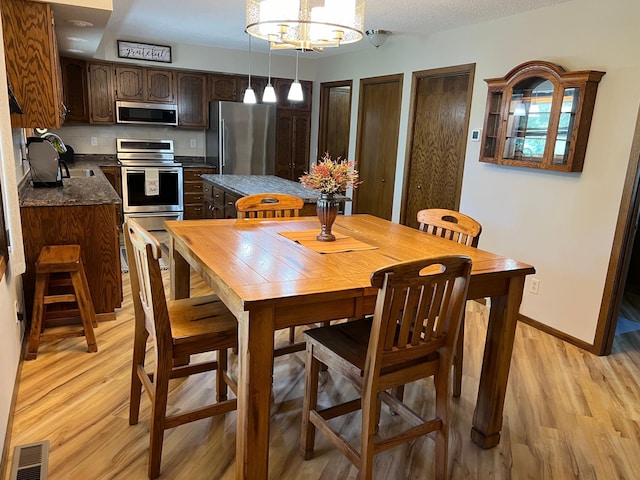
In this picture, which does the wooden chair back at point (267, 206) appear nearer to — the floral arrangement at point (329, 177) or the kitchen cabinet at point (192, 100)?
the floral arrangement at point (329, 177)

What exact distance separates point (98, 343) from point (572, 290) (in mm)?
3189

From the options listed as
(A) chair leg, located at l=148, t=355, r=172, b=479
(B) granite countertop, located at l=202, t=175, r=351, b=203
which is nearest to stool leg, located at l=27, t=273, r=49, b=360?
(A) chair leg, located at l=148, t=355, r=172, b=479

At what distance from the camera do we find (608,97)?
9.84ft

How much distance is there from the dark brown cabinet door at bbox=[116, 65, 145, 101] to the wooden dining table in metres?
4.07

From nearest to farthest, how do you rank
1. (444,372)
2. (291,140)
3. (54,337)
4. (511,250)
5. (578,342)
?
(444,372) < (54,337) < (578,342) < (511,250) < (291,140)

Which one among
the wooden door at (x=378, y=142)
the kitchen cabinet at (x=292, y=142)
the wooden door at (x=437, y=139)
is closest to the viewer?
the wooden door at (x=437, y=139)

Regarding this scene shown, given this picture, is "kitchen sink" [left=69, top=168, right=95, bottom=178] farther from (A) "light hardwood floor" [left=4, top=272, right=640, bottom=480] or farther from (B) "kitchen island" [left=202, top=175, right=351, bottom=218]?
(A) "light hardwood floor" [left=4, top=272, right=640, bottom=480]

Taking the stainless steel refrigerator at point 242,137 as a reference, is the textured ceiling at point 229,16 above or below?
above

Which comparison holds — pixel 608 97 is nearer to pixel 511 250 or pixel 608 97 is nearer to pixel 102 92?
pixel 511 250

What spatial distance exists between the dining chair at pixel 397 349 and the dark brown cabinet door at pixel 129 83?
5004mm

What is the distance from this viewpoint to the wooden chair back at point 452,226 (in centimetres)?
240

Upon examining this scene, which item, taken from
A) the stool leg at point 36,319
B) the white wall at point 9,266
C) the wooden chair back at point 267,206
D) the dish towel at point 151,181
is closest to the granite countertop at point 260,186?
the wooden chair back at point 267,206

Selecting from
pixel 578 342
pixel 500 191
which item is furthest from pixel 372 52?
pixel 578 342

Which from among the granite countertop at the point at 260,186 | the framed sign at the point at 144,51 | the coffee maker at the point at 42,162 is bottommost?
the granite countertop at the point at 260,186
